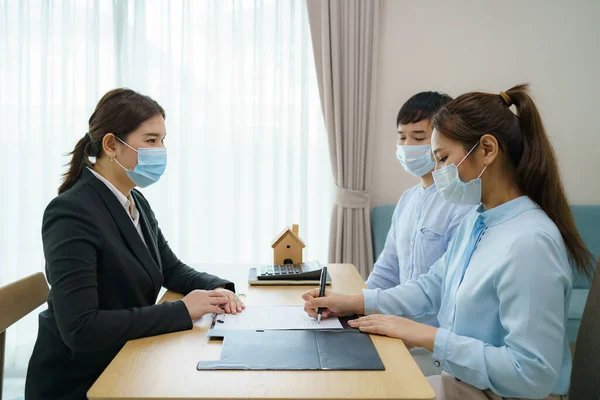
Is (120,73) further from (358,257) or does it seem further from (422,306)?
(422,306)

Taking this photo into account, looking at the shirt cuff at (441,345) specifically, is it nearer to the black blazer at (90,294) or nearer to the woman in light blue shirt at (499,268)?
the woman in light blue shirt at (499,268)

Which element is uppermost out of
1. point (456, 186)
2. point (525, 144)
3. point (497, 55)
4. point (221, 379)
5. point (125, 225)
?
point (497, 55)

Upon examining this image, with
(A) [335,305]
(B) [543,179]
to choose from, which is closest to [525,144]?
(B) [543,179]

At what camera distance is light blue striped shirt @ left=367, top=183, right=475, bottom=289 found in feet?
6.59

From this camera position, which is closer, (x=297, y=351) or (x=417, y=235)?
(x=297, y=351)

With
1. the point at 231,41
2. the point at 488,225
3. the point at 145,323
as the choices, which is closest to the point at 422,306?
the point at 488,225

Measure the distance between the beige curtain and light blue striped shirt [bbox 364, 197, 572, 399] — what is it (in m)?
1.62

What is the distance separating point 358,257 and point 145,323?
1917 mm

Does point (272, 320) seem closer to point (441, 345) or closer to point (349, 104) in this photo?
point (441, 345)

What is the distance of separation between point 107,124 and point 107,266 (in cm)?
44

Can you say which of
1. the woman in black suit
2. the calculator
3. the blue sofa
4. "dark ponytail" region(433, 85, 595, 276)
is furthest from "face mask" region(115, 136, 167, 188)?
the blue sofa

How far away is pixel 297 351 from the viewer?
1.19 m

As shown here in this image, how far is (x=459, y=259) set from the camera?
57.7 inches

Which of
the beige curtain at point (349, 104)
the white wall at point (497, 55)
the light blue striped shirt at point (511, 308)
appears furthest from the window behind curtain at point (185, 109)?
the light blue striped shirt at point (511, 308)
